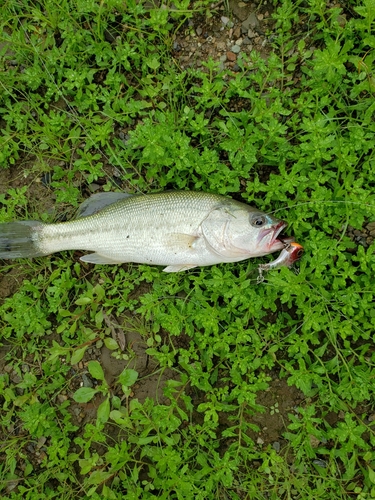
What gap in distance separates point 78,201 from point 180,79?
1514mm

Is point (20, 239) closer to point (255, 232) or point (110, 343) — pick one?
point (110, 343)

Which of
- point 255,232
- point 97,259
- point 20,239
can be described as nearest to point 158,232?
point 97,259

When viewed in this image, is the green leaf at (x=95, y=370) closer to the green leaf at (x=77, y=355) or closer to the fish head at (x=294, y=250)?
the green leaf at (x=77, y=355)

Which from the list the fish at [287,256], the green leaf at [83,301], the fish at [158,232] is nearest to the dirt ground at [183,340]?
the green leaf at [83,301]

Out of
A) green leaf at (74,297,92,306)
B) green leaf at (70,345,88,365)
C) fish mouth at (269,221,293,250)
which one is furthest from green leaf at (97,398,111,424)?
fish mouth at (269,221,293,250)

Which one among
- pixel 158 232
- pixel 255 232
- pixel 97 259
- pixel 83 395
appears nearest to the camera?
pixel 255 232

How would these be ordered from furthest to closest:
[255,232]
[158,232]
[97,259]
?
1. [97,259]
2. [158,232]
3. [255,232]

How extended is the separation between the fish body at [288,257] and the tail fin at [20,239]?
82.0 inches

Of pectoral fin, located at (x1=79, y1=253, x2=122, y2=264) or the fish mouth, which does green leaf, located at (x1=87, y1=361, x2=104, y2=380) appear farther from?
the fish mouth

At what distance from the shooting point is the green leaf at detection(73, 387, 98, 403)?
12.6ft

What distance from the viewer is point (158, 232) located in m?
3.51

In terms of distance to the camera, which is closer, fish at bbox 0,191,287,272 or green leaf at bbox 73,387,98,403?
fish at bbox 0,191,287,272

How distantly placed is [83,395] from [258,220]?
2.30 meters

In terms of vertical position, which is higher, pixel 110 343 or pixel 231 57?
pixel 231 57
